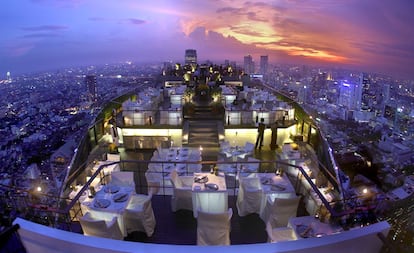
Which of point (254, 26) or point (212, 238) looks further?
point (254, 26)

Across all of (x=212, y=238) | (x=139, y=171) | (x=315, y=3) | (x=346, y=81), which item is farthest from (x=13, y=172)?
(x=346, y=81)

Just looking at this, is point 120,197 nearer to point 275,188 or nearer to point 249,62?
point 275,188

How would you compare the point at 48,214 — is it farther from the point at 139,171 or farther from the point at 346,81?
the point at 346,81

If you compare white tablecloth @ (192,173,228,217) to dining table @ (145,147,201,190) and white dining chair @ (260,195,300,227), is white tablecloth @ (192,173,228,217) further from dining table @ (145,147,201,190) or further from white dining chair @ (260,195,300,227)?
dining table @ (145,147,201,190)

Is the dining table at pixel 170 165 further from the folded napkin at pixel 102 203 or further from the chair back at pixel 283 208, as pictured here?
the chair back at pixel 283 208

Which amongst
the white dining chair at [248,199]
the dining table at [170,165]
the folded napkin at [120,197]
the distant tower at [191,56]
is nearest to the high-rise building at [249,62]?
the distant tower at [191,56]
